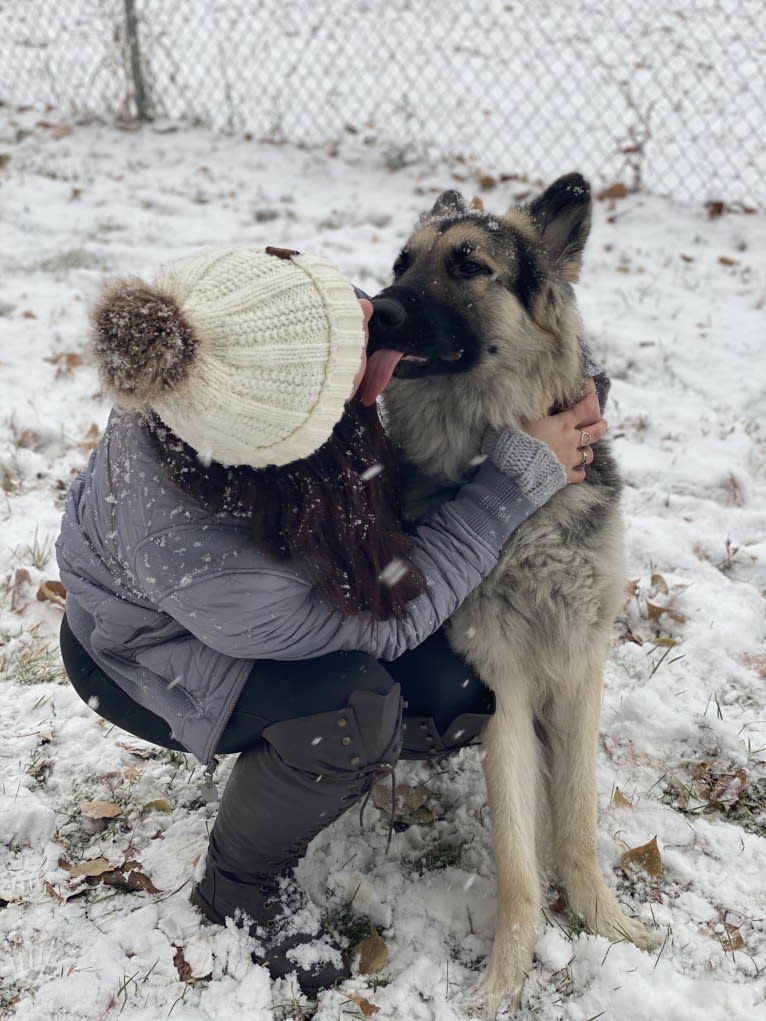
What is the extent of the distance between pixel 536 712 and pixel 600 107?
7601 mm

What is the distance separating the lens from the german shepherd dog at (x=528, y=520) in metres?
2.19

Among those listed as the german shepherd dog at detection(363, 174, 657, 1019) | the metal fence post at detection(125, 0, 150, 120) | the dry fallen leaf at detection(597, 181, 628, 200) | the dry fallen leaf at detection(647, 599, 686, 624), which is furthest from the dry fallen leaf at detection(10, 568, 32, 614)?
the metal fence post at detection(125, 0, 150, 120)

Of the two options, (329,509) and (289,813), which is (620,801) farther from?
(329,509)

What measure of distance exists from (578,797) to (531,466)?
85 cm

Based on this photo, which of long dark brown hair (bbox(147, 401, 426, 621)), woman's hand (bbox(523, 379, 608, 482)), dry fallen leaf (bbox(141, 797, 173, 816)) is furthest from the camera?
dry fallen leaf (bbox(141, 797, 173, 816))

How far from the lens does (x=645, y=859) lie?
228cm

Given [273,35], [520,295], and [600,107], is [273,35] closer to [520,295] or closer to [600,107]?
[600,107]

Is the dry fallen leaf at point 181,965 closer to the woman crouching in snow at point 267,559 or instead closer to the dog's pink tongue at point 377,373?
the woman crouching in snow at point 267,559

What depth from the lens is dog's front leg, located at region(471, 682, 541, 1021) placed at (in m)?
2.03

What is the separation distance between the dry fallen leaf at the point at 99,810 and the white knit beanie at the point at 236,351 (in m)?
1.19

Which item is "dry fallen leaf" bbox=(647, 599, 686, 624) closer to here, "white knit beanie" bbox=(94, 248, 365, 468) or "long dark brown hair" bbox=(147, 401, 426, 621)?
"long dark brown hair" bbox=(147, 401, 426, 621)

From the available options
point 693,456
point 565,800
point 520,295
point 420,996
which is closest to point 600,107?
point 693,456

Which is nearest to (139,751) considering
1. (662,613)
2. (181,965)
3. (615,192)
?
(181,965)

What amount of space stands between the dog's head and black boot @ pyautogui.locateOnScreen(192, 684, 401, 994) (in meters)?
0.88
